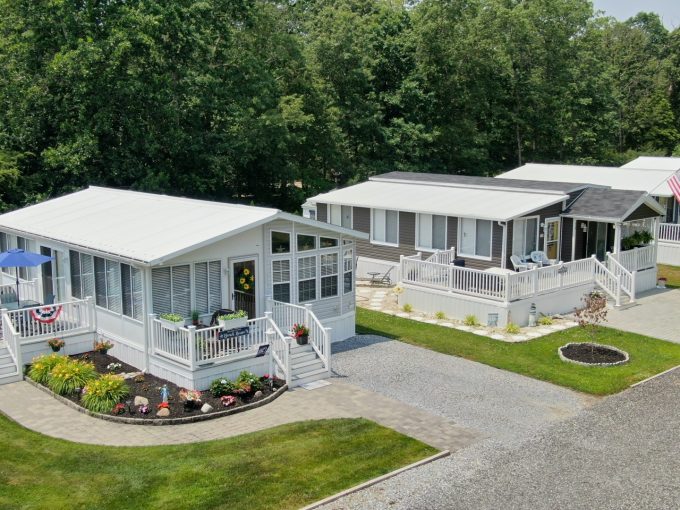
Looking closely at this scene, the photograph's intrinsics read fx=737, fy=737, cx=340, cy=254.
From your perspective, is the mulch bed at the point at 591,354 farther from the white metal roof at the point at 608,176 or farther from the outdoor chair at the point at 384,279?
the white metal roof at the point at 608,176

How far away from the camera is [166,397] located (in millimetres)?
15023

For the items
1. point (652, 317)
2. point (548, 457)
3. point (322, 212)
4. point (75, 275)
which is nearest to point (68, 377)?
point (75, 275)

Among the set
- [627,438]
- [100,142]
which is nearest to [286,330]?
[627,438]

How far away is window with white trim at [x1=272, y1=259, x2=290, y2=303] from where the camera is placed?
18281mm

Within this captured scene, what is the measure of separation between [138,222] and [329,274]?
5143mm

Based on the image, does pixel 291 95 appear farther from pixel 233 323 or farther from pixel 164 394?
pixel 164 394

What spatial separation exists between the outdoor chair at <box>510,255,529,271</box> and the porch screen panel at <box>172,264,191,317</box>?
11.7m

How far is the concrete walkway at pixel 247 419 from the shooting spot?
13.6 m

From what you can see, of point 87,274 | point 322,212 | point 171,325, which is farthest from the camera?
point 322,212

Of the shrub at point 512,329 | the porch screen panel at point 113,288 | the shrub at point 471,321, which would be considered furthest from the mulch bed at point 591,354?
the porch screen panel at point 113,288

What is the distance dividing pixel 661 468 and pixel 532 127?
41578 mm

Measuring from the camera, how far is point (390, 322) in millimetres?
22453

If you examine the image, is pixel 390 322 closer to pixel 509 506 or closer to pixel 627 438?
pixel 627 438

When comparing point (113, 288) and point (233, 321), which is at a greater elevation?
point (113, 288)
